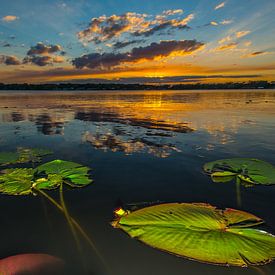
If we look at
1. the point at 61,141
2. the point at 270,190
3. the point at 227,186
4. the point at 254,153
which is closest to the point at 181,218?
the point at 227,186

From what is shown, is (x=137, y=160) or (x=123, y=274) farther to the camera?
(x=137, y=160)

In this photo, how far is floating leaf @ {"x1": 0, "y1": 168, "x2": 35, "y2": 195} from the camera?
16.4 feet

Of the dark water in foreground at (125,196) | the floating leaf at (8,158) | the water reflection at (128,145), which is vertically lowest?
the water reflection at (128,145)

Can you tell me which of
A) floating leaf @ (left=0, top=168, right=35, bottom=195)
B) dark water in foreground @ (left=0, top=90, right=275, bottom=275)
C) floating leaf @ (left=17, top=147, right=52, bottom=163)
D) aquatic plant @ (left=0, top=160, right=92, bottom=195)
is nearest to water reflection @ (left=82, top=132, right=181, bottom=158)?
dark water in foreground @ (left=0, top=90, right=275, bottom=275)

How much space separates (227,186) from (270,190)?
3.09 feet

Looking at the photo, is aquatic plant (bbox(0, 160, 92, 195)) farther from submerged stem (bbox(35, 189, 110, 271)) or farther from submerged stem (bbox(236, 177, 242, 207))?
submerged stem (bbox(236, 177, 242, 207))

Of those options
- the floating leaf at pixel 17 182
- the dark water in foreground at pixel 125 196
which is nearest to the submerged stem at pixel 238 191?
the dark water in foreground at pixel 125 196

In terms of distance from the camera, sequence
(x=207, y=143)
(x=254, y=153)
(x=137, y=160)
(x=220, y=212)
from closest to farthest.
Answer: (x=220, y=212) < (x=137, y=160) < (x=254, y=153) < (x=207, y=143)

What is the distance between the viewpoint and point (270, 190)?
17.9 feet

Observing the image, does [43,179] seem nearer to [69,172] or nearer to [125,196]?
[69,172]

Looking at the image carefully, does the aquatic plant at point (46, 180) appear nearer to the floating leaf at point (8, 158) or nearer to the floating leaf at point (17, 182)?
the floating leaf at point (17, 182)

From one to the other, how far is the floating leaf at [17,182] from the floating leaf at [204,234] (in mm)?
2358

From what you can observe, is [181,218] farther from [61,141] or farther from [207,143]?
[61,141]

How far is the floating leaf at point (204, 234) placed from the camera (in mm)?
2938
